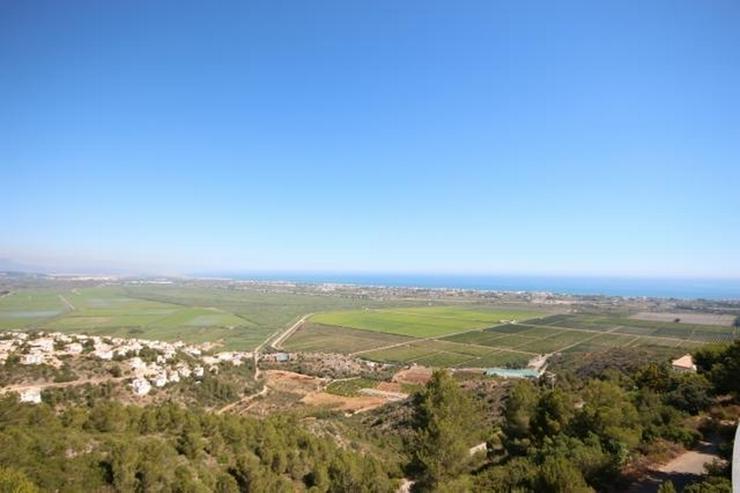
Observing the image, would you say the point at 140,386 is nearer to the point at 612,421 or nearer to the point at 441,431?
the point at 441,431

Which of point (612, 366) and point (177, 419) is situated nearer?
point (177, 419)

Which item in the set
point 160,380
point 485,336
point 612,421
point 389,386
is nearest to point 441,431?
point 612,421

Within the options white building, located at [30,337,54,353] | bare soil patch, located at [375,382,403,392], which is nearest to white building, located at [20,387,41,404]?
white building, located at [30,337,54,353]

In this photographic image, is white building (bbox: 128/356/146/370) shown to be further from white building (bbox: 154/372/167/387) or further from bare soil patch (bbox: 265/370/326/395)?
bare soil patch (bbox: 265/370/326/395)

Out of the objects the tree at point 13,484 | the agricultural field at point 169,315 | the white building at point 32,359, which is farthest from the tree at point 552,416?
the agricultural field at point 169,315

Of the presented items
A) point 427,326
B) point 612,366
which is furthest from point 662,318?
point 612,366

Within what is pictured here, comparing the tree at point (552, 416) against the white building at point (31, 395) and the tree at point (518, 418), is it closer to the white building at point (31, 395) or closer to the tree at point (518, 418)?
the tree at point (518, 418)

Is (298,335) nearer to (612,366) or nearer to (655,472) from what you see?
(612,366)
